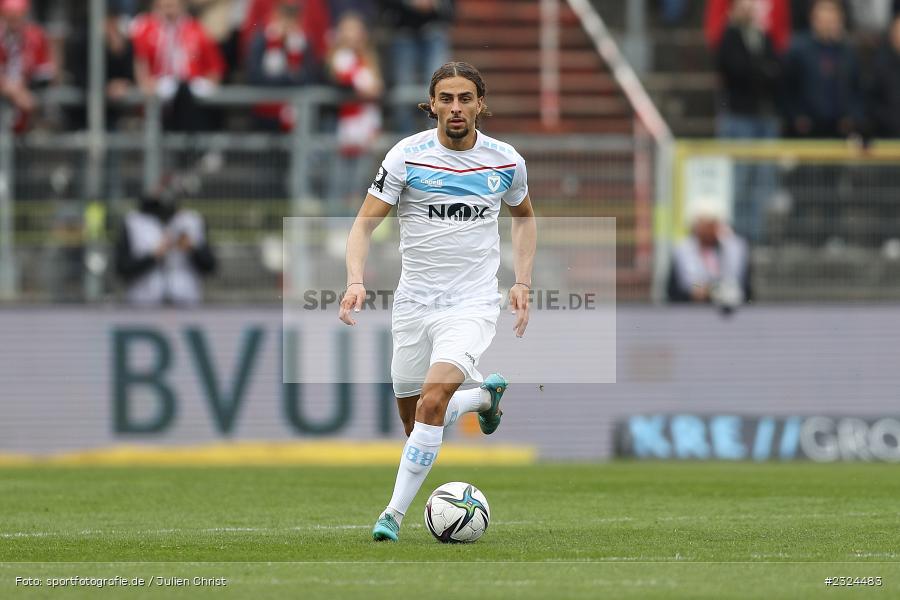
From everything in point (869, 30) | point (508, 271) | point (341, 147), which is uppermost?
point (869, 30)

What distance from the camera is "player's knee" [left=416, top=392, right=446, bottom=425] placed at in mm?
10148

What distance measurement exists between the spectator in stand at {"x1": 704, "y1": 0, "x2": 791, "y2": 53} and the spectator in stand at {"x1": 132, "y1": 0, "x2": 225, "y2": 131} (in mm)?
6228

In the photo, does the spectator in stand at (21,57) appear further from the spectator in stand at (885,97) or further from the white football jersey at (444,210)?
the white football jersey at (444,210)

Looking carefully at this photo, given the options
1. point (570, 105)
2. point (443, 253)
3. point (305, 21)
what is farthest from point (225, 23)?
point (443, 253)

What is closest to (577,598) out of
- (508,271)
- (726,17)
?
(508,271)

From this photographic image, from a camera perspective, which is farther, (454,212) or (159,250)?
(159,250)

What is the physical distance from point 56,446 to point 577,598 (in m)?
12.7

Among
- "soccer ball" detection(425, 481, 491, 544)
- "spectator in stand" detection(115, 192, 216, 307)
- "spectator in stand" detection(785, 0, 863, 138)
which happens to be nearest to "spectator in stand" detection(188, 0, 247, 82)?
"spectator in stand" detection(115, 192, 216, 307)

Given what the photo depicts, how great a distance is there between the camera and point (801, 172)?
1991cm

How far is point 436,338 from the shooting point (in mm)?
10414

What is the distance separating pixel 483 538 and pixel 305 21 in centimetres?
1231

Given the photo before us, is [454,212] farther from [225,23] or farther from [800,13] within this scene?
[800,13]

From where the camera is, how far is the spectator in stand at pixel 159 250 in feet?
63.4

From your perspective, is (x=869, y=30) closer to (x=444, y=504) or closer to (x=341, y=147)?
(x=341, y=147)
